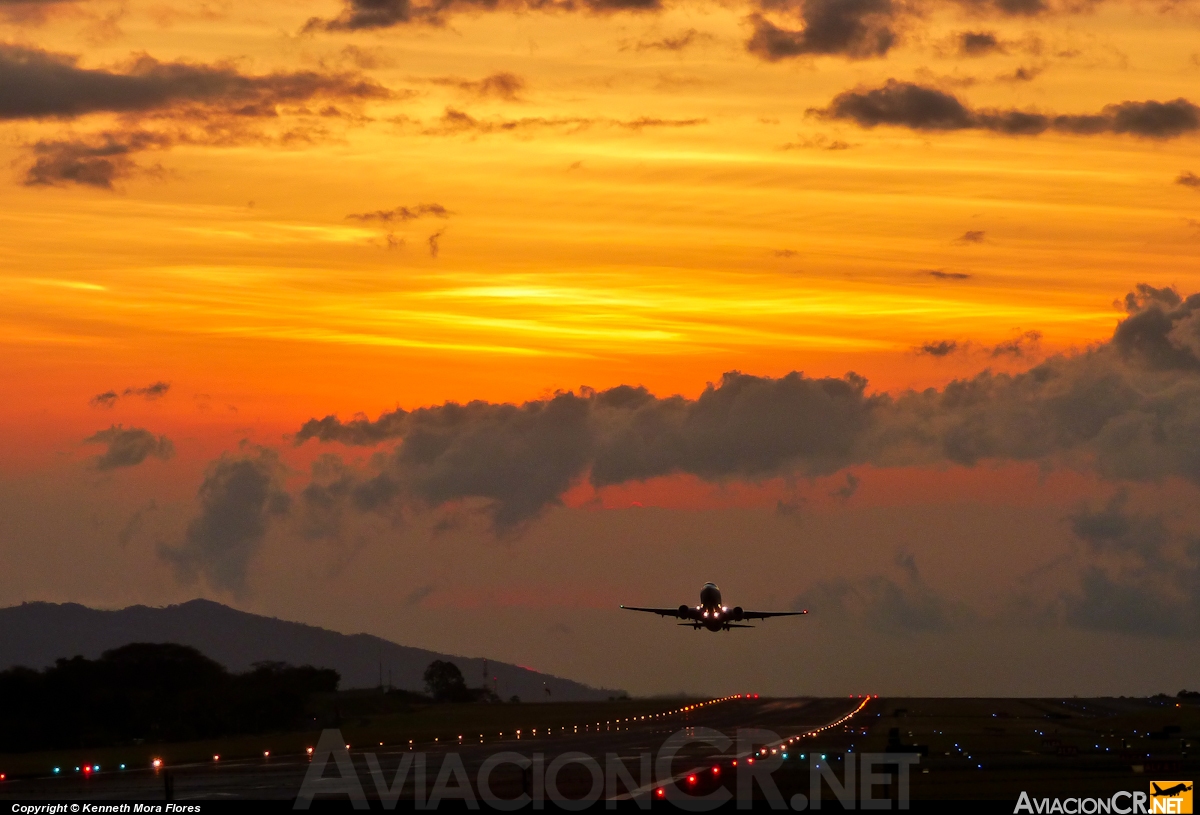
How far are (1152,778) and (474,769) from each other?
34.8m

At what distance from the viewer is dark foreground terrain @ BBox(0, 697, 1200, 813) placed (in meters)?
68.2

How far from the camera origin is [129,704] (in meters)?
158

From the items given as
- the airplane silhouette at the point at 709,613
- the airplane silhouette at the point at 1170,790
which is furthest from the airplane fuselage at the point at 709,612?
the airplane silhouette at the point at 1170,790

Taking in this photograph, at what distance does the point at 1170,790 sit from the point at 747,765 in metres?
24.5

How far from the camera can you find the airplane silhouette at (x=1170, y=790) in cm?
6308

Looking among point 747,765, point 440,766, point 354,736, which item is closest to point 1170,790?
point 747,765

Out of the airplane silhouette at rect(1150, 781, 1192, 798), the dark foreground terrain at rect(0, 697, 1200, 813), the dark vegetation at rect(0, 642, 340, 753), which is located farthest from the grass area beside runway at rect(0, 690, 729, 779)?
the airplane silhouette at rect(1150, 781, 1192, 798)

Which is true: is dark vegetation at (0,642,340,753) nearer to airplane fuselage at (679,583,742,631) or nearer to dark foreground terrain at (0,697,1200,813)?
dark foreground terrain at (0,697,1200,813)

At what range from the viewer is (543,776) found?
78.4 meters

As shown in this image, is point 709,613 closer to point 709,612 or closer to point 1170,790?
point 709,612

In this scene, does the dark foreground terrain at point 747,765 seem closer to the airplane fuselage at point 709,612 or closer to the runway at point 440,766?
the runway at point 440,766

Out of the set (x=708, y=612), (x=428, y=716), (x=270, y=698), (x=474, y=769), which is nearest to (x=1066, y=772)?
(x=474, y=769)

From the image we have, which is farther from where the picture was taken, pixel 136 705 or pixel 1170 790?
pixel 136 705

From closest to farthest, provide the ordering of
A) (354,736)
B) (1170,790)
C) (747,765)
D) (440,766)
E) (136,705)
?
1. (1170,790)
2. (747,765)
3. (440,766)
4. (354,736)
5. (136,705)
